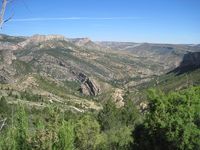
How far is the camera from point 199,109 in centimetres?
5325

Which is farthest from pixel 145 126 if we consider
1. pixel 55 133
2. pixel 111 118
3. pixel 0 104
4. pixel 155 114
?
pixel 0 104

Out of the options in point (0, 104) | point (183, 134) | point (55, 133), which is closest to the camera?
point (55, 133)

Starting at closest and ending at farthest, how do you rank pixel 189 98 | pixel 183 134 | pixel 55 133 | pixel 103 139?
pixel 55 133, pixel 183 134, pixel 189 98, pixel 103 139

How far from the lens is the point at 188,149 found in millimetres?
51125

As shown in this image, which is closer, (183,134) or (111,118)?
(183,134)

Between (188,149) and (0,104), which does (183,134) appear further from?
(0,104)

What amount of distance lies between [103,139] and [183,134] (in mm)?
30082

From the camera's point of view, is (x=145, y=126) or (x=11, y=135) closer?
(x=11, y=135)

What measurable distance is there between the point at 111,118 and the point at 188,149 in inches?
2824

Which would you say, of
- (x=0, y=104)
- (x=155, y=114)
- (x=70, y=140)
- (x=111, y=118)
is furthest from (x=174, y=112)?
(x=0, y=104)

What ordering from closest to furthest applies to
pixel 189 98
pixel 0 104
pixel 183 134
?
pixel 183 134 < pixel 189 98 < pixel 0 104

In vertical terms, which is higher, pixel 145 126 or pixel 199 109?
pixel 199 109

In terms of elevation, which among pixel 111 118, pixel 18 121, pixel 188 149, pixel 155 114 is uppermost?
pixel 18 121

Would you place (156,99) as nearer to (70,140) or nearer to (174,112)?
(174,112)
